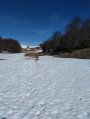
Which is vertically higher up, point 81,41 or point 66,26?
point 66,26

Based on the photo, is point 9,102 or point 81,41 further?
point 81,41

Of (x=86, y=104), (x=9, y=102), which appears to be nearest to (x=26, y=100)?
(x=9, y=102)

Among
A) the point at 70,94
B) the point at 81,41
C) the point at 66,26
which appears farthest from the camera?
the point at 66,26

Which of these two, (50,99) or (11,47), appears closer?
(50,99)

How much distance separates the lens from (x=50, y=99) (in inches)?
144

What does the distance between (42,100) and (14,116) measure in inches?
49.3

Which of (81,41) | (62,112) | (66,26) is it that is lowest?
(62,112)

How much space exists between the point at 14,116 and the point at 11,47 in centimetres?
8555

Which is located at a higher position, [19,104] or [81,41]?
[81,41]

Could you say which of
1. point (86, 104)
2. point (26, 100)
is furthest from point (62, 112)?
point (26, 100)

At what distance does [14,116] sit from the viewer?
2.70 meters

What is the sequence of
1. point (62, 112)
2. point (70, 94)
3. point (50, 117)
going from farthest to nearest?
point (70, 94) < point (62, 112) < point (50, 117)

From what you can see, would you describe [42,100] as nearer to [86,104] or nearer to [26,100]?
[26,100]

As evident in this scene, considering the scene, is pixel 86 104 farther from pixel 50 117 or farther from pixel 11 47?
pixel 11 47
